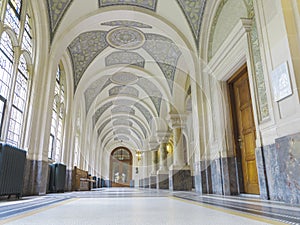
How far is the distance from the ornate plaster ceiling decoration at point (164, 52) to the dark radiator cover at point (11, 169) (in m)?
6.07

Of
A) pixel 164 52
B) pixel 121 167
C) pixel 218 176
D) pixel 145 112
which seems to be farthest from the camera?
pixel 121 167

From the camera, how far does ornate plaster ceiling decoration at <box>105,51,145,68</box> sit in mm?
10102

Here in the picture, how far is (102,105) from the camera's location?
14023 millimetres

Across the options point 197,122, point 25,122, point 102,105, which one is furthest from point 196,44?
point 102,105

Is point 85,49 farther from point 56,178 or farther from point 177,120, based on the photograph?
point 56,178

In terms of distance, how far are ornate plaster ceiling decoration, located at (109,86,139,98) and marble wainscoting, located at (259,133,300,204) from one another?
397 inches

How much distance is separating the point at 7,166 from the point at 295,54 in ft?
15.3

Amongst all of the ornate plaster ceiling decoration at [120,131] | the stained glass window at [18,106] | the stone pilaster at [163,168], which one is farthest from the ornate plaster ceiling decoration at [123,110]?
the stained glass window at [18,106]

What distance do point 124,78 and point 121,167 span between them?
18210 millimetres

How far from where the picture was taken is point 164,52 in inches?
370

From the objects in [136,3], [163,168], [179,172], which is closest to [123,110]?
[163,168]

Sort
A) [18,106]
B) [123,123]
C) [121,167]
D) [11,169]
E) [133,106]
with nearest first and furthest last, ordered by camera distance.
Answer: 1. [11,169]
2. [18,106]
3. [133,106]
4. [123,123]
5. [121,167]

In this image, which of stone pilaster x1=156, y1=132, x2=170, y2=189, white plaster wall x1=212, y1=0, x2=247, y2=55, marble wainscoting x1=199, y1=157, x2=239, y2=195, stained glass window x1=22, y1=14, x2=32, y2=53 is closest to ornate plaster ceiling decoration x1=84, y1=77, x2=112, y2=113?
stone pilaster x1=156, y1=132, x2=170, y2=189

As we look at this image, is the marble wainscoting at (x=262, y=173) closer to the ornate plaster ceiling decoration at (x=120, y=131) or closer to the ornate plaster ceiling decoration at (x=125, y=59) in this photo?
the ornate plaster ceiling decoration at (x=125, y=59)
